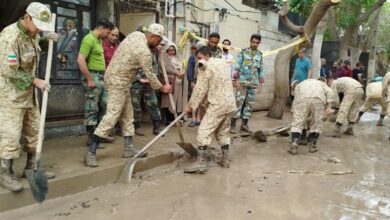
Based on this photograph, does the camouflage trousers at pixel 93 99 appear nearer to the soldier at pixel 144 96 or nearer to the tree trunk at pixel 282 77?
the soldier at pixel 144 96

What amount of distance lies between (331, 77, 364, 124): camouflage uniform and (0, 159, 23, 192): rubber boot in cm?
610

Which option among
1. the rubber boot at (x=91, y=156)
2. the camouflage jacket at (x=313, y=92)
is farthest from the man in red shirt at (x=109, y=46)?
the camouflage jacket at (x=313, y=92)

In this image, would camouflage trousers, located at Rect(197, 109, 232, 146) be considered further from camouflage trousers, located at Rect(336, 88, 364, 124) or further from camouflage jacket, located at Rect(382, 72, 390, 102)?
camouflage jacket, located at Rect(382, 72, 390, 102)

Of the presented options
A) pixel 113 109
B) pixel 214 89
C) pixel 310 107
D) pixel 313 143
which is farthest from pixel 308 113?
pixel 113 109

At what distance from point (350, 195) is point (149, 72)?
2784 mm

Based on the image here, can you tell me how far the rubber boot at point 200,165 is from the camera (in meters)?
5.20

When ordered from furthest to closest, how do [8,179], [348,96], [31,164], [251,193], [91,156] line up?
[348,96]
[91,156]
[251,193]
[31,164]
[8,179]

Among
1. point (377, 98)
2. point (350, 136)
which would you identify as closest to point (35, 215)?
point (350, 136)

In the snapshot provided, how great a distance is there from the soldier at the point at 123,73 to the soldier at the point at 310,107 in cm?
263

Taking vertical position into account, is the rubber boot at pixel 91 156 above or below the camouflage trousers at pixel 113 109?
below

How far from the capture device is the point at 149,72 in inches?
192

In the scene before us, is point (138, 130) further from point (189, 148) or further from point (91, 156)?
point (91, 156)

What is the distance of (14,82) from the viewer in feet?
12.5

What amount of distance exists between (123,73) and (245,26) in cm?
674
